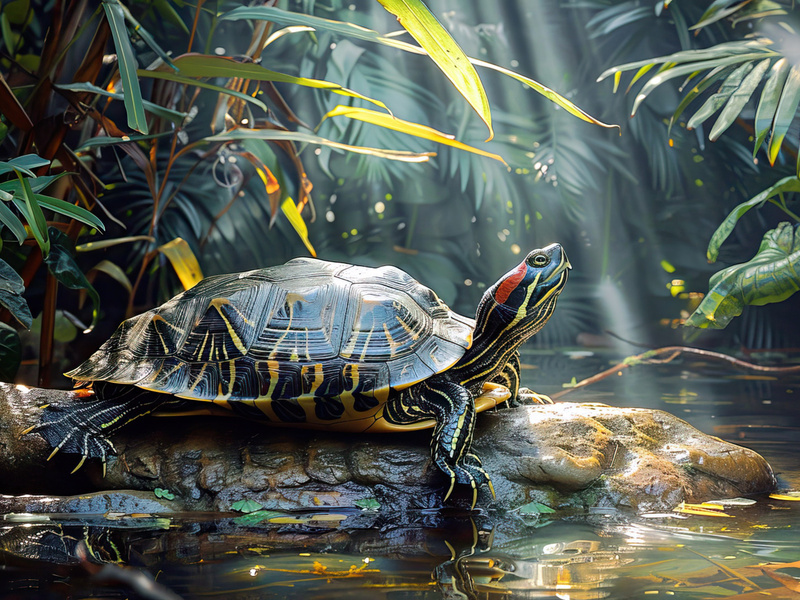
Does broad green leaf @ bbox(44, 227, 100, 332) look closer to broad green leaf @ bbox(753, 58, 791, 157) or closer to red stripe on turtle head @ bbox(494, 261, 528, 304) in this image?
red stripe on turtle head @ bbox(494, 261, 528, 304)

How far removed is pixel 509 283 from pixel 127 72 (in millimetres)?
1150

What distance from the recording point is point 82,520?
159 centimetres

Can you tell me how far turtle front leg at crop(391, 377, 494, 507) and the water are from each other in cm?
11

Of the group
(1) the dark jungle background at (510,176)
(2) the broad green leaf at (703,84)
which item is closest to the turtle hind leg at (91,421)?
(2) the broad green leaf at (703,84)

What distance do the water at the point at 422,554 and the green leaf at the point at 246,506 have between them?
0.15 ft

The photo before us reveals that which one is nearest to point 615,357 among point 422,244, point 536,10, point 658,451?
point 422,244

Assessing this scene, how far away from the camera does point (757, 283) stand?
283 centimetres

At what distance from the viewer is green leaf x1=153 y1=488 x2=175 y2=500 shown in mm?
1736

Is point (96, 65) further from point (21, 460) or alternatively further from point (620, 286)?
point (620, 286)

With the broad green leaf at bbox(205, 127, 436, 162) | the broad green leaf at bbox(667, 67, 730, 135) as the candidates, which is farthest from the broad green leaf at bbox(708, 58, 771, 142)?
the broad green leaf at bbox(205, 127, 436, 162)

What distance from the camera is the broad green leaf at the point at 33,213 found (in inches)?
63.6

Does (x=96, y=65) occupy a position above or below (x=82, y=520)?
Answer: above

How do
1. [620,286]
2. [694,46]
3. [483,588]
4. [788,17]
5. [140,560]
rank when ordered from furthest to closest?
[620,286] → [694,46] → [788,17] → [140,560] → [483,588]

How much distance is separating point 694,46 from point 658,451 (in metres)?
5.90
